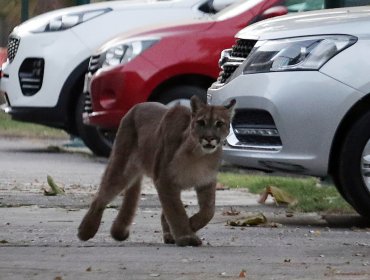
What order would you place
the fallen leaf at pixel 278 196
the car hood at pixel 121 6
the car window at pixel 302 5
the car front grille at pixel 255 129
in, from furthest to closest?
the car hood at pixel 121 6 → the car window at pixel 302 5 → the fallen leaf at pixel 278 196 → the car front grille at pixel 255 129

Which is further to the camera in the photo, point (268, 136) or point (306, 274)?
point (268, 136)

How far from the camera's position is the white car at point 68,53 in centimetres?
1603

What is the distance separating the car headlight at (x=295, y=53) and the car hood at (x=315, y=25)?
49 millimetres

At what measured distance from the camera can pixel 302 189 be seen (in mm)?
12539

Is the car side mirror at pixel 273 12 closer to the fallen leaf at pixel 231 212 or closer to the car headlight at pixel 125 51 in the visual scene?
the car headlight at pixel 125 51

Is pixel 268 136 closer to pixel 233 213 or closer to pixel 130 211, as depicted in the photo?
pixel 233 213

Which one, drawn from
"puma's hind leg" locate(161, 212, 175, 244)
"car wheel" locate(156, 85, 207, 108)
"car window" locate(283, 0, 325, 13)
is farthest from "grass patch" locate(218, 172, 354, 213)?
"puma's hind leg" locate(161, 212, 175, 244)

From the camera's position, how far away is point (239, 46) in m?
11.5

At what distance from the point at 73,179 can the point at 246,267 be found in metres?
6.04

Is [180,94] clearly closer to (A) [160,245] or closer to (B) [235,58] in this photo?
(B) [235,58]

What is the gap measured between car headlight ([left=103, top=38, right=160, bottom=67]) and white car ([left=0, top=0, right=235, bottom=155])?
1.17m

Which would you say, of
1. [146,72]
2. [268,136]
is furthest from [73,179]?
[268,136]

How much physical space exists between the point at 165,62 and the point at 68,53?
1929mm

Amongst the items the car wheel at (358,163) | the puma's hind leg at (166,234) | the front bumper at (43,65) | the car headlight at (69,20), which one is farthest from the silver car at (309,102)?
the car headlight at (69,20)
